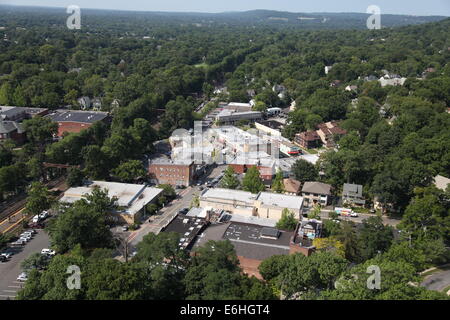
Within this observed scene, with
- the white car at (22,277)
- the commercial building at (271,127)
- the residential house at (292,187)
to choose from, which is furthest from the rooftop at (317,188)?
the white car at (22,277)

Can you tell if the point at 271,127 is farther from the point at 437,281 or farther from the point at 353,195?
the point at 437,281

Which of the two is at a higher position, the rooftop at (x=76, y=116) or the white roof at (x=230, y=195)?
the rooftop at (x=76, y=116)

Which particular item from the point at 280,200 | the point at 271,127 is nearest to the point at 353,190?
the point at 280,200

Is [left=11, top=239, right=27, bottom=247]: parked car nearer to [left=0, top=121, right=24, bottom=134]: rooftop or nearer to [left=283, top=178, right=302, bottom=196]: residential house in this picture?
[left=283, top=178, right=302, bottom=196]: residential house

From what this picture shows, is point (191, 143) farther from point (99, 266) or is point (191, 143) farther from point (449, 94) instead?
point (449, 94)

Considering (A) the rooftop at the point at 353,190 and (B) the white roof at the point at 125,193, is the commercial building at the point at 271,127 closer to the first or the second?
(A) the rooftop at the point at 353,190

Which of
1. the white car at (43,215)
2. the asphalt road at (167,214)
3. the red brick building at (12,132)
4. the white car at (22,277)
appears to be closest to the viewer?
the white car at (22,277)

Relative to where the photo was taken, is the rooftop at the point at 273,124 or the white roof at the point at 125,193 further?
the rooftop at the point at 273,124
